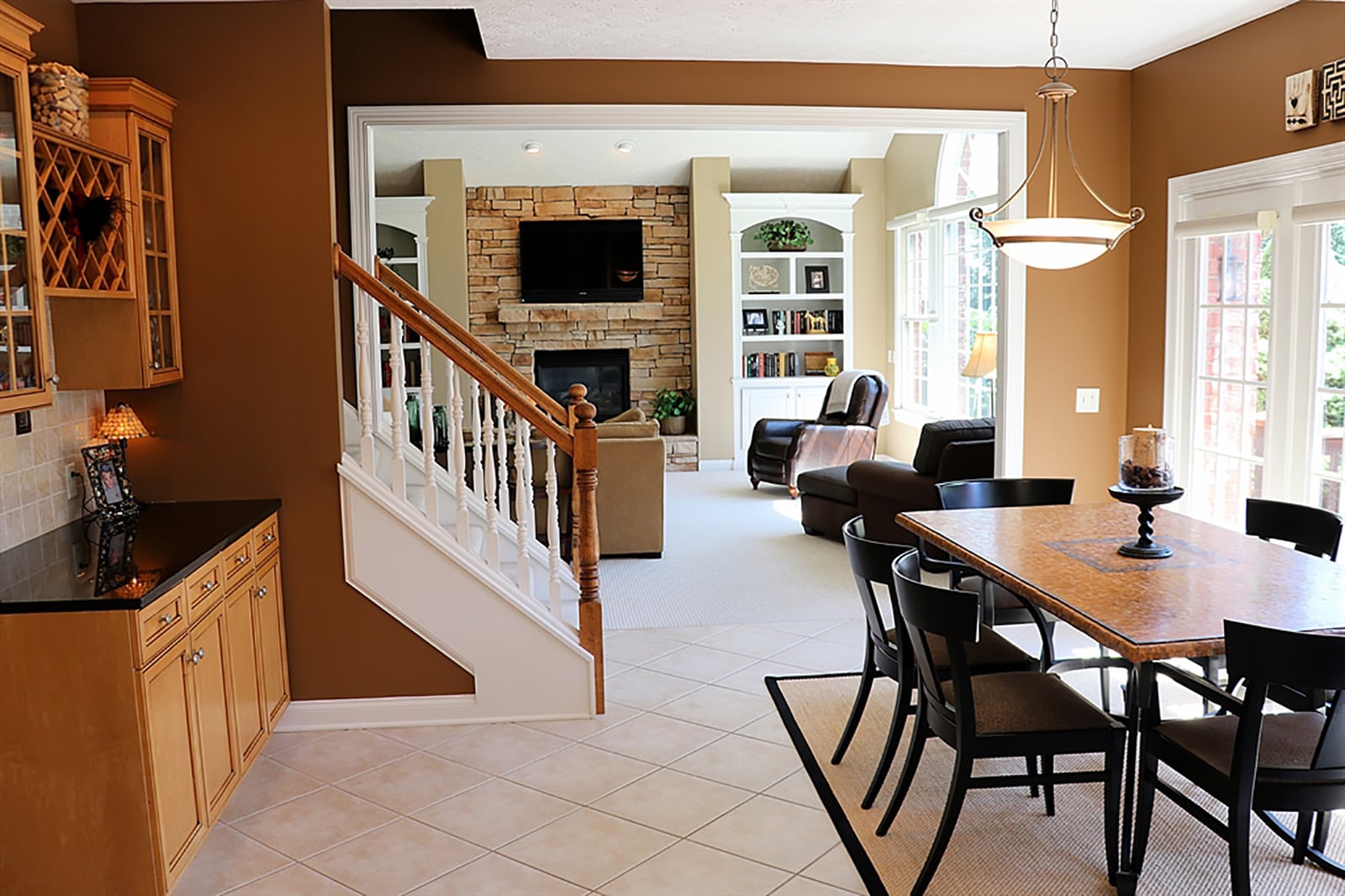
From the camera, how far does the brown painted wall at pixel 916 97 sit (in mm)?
4859

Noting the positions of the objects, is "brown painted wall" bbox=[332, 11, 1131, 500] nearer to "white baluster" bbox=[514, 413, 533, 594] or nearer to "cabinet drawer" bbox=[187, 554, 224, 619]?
"white baluster" bbox=[514, 413, 533, 594]

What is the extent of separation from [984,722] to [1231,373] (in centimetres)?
268

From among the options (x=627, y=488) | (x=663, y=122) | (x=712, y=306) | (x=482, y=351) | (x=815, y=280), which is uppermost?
(x=663, y=122)

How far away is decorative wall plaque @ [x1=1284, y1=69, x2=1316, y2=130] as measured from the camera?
405 centimetres

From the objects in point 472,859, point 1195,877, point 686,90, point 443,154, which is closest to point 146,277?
point 472,859

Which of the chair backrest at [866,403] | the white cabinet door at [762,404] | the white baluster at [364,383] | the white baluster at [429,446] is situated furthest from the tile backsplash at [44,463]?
the white cabinet door at [762,404]

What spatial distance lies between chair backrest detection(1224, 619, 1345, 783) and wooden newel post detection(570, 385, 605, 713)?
88.8 inches

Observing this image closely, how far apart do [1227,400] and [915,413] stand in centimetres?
546

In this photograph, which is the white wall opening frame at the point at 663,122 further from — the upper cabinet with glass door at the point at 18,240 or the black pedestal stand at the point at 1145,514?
the black pedestal stand at the point at 1145,514

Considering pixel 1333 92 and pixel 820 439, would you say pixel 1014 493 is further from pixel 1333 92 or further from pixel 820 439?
pixel 820 439

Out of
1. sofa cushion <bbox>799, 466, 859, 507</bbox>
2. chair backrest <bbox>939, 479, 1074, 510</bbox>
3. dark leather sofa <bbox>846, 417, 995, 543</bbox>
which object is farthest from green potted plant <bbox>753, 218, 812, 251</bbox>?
chair backrest <bbox>939, 479, 1074, 510</bbox>

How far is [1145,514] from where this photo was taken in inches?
128

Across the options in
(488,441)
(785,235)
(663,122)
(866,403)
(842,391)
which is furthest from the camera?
(785,235)

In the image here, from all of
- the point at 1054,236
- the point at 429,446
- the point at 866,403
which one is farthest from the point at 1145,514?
the point at 866,403
